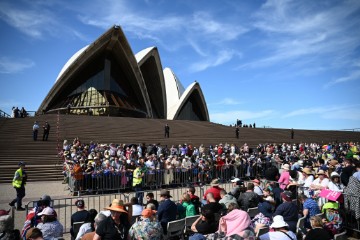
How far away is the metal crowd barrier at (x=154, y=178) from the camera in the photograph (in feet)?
33.4

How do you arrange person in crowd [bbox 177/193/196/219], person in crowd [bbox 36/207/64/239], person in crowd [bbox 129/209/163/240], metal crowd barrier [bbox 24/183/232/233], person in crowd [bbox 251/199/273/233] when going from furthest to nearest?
metal crowd barrier [bbox 24/183/232/233] → person in crowd [bbox 177/193/196/219] → person in crowd [bbox 251/199/273/233] → person in crowd [bbox 36/207/64/239] → person in crowd [bbox 129/209/163/240]

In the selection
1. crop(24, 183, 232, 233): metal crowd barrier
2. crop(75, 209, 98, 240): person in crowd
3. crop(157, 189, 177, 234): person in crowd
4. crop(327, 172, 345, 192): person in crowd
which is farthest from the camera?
crop(24, 183, 232, 233): metal crowd barrier

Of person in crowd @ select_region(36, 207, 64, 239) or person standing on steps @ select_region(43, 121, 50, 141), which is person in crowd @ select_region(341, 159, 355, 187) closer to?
person in crowd @ select_region(36, 207, 64, 239)

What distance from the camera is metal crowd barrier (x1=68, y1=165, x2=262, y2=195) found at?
1017 centimetres

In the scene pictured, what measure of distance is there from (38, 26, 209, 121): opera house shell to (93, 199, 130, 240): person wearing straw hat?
3160 cm

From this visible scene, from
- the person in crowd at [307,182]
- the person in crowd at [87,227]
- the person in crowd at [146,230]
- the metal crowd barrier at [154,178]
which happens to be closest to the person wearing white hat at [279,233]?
the person in crowd at [146,230]

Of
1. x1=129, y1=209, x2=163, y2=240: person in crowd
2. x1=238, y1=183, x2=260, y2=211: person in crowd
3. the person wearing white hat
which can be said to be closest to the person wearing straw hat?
x1=129, y1=209, x2=163, y2=240: person in crowd

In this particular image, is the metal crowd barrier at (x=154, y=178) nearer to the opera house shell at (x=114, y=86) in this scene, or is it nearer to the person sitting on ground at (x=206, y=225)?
the person sitting on ground at (x=206, y=225)

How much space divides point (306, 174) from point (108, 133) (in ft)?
50.3

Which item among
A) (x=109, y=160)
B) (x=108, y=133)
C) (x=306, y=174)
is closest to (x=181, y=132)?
(x=108, y=133)

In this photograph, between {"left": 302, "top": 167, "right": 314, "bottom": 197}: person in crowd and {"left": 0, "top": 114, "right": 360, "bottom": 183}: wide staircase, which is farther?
{"left": 0, "top": 114, "right": 360, "bottom": 183}: wide staircase

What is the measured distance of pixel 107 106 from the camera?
37500 mm

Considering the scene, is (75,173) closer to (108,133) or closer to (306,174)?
(306,174)

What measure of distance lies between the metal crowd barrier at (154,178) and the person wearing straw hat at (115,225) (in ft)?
19.3
